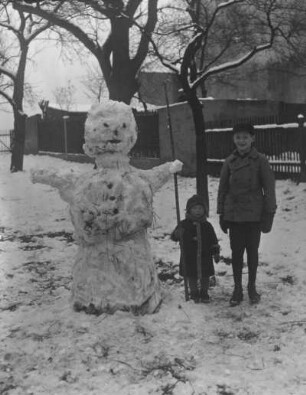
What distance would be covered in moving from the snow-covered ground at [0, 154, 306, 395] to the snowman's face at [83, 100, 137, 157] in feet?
4.76

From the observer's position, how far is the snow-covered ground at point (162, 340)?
3.23 meters

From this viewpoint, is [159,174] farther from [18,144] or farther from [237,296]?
[18,144]

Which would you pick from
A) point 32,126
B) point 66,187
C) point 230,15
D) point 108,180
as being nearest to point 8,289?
point 66,187

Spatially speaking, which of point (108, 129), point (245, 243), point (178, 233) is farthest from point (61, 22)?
point (245, 243)

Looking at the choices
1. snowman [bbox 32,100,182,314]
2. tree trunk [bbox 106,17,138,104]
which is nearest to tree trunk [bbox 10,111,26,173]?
tree trunk [bbox 106,17,138,104]

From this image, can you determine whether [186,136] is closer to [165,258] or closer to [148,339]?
[165,258]

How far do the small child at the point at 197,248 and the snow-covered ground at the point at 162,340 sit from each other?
19cm

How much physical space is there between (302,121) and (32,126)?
17659 mm

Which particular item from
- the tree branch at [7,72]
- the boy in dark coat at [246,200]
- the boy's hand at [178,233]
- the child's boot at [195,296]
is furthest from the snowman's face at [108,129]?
the tree branch at [7,72]

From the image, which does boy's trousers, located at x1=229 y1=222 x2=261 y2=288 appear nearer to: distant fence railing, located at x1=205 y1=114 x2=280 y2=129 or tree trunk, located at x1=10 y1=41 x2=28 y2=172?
distant fence railing, located at x1=205 y1=114 x2=280 y2=129

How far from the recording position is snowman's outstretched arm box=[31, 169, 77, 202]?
4.34 m

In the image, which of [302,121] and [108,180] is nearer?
[108,180]

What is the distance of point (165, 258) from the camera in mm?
6453

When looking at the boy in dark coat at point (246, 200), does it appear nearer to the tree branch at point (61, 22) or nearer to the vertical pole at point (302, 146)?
the vertical pole at point (302, 146)
